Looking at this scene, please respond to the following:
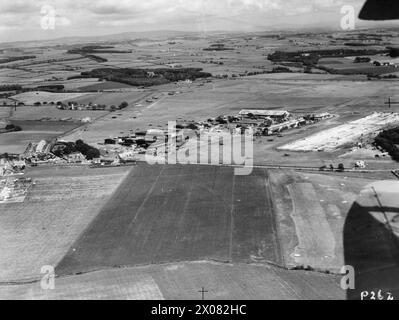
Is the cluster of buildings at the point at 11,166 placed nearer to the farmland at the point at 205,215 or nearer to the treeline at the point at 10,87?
the farmland at the point at 205,215

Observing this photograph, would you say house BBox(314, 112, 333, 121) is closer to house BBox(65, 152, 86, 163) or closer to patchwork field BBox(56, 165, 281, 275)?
patchwork field BBox(56, 165, 281, 275)

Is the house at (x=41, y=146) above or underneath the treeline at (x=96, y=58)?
underneath

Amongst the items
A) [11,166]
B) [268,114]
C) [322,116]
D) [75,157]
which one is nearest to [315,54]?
[268,114]

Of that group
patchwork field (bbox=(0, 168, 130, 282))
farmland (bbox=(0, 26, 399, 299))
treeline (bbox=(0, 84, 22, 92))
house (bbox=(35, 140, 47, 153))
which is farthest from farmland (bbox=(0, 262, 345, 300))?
treeline (bbox=(0, 84, 22, 92))

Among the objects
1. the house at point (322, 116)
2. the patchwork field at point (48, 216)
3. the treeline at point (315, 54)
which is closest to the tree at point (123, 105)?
the house at point (322, 116)

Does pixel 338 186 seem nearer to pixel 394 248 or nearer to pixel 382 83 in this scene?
pixel 394 248

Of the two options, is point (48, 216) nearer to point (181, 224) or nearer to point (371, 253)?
point (181, 224)
